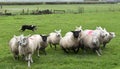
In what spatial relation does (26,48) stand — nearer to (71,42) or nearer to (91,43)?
(71,42)

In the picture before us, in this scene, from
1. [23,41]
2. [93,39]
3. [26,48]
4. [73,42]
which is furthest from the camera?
[73,42]

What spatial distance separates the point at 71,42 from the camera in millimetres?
17375

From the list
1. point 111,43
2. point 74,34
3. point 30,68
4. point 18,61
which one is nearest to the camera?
point 30,68

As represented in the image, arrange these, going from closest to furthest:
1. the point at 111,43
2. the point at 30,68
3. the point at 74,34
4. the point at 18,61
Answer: the point at 30,68, the point at 18,61, the point at 74,34, the point at 111,43

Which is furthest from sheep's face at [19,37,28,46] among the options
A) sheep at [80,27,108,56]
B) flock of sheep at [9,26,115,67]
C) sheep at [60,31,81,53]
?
sheep at [80,27,108,56]

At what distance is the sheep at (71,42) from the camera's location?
56.8 ft

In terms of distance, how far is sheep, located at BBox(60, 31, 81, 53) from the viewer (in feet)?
56.8

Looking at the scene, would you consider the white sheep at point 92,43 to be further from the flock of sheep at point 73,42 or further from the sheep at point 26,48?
the sheep at point 26,48

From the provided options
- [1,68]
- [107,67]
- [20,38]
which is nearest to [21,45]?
[20,38]

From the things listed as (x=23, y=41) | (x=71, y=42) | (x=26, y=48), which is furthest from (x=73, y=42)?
(x=23, y=41)

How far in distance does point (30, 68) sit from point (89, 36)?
445 cm

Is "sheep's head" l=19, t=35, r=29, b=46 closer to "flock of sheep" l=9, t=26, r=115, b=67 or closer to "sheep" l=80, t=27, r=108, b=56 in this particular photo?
"flock of sheep" l=9, t=26, r=115, b=67

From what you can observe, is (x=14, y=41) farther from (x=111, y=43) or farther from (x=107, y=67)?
(x=111, y=43)

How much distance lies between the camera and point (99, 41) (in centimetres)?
1794
